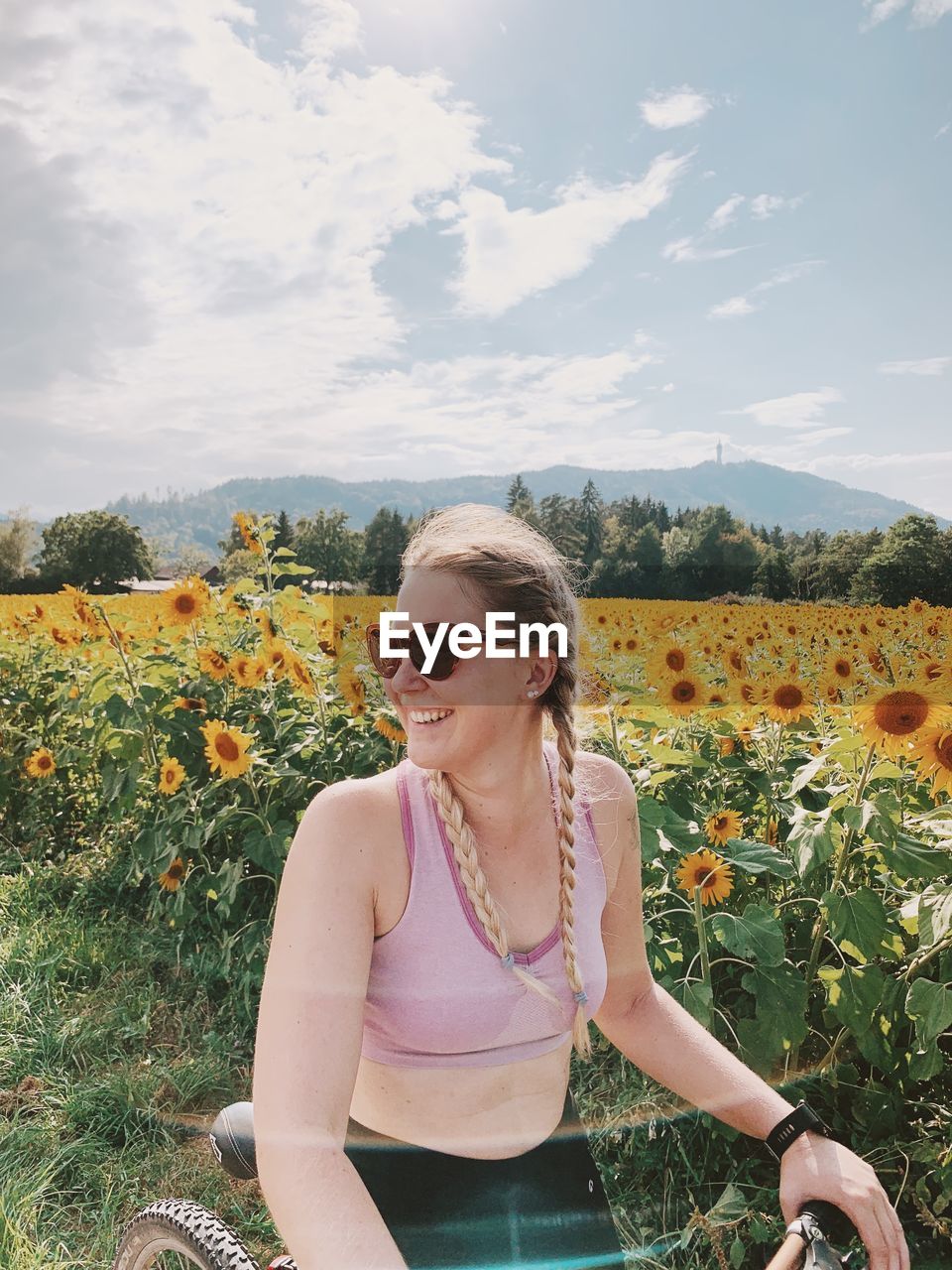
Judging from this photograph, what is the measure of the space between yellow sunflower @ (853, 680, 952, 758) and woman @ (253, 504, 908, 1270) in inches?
37.3

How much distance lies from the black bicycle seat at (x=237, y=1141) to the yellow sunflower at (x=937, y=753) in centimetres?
148

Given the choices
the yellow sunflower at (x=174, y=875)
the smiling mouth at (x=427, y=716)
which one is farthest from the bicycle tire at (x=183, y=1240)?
the yellow sunflower at (x=174, y=875)

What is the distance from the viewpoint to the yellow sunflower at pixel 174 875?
337 cm

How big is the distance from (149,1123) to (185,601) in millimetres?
1779

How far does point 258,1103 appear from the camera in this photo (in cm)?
106

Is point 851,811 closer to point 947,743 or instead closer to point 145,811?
point 947,743

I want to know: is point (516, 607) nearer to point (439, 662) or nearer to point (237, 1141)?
point (439, 662)

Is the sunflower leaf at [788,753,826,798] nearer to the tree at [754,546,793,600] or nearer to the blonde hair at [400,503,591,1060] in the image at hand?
the blonde hair at [400,503,591,1060]

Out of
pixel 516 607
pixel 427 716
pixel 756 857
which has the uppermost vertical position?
pixel 516 607

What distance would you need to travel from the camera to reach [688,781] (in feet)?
8.80

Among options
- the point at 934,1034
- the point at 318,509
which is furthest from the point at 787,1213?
the point at 318,509

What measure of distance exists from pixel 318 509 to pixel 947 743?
16.3 feet

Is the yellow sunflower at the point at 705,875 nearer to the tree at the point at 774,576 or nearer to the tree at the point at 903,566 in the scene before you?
the tree at the point at 903,566

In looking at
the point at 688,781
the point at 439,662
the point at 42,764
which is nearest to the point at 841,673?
the point at 688,781
